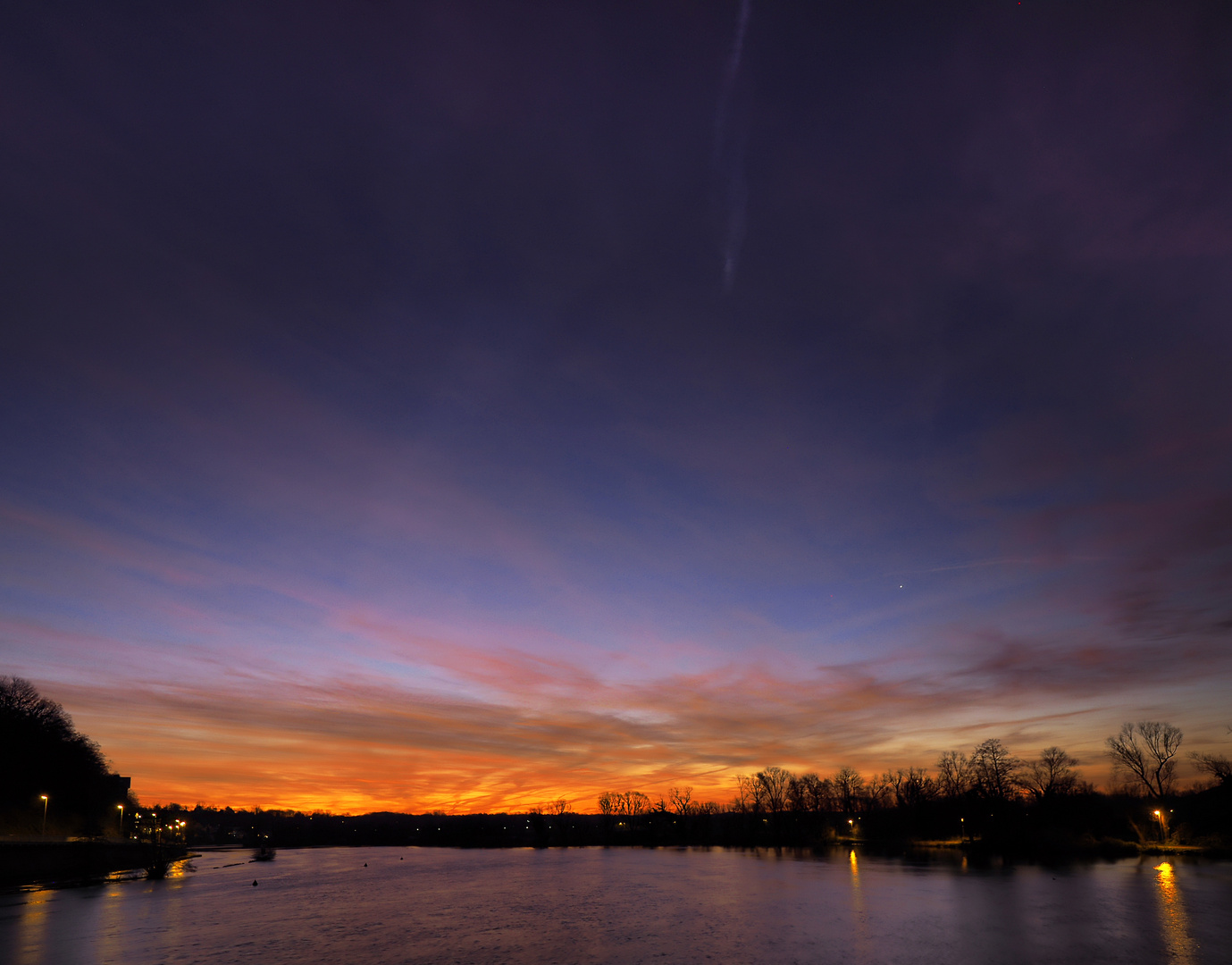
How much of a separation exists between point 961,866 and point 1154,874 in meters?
30.0

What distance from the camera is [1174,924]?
47.8 m

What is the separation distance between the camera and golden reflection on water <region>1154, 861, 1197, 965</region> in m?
39.3

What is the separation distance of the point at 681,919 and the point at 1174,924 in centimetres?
3445

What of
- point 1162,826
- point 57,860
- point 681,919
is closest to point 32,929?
point 681,919

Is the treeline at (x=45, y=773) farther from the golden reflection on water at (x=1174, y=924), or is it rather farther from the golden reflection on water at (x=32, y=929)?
the golden reflection on water at (x=1174, y=924)

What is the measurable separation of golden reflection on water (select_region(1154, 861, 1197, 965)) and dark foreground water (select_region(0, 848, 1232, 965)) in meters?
0.21

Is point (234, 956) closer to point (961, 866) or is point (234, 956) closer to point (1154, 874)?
point (1154, 874)

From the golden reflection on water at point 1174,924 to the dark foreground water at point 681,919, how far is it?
0.69ft

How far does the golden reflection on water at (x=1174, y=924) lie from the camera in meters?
39.3

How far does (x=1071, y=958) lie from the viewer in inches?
1550

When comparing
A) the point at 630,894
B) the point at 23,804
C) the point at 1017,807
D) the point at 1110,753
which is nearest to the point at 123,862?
the point at 23,804

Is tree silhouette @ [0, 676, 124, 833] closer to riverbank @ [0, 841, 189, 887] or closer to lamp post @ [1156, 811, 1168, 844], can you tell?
riverbank @ [0, 841, 189, 887]

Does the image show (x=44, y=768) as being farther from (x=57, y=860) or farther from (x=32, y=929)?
(x=32, y=929)

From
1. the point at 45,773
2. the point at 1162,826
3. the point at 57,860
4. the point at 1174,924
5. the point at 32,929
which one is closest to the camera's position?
the point at 1174,924
